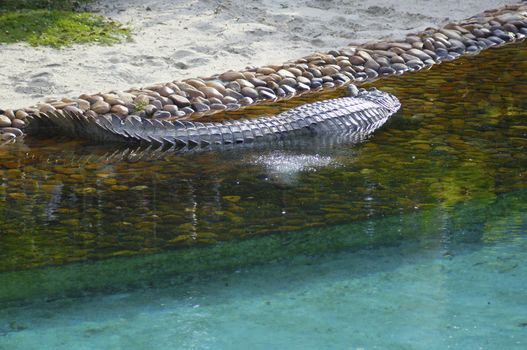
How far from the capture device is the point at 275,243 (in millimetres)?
5543

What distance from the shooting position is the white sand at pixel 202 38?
866 centimetres

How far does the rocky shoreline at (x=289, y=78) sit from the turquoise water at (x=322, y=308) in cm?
302

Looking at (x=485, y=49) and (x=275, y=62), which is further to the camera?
(x=485, y=49)

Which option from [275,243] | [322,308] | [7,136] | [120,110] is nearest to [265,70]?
[120,110]

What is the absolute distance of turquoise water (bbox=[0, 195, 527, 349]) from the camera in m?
4.53

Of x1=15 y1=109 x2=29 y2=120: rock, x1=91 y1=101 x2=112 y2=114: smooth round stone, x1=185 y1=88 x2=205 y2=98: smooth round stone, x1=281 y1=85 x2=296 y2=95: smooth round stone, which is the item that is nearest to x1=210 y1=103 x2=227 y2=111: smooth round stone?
x1=185 y1=88 x2=205 y2=98: smooth round stone

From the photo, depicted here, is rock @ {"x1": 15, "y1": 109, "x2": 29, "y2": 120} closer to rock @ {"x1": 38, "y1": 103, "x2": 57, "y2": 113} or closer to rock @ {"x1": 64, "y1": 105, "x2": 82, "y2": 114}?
rock @ {"x1": 38, "y1": 103, "x2": 57, "y2": 113}

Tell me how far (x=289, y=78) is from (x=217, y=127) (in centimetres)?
157

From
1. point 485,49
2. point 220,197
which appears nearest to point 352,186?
point 220,197

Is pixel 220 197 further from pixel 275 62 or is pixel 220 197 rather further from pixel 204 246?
pixel 275 62

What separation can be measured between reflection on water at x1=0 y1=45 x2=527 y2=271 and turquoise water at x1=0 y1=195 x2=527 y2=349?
497 mm

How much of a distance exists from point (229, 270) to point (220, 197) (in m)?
1.14

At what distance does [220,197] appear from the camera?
630 cm

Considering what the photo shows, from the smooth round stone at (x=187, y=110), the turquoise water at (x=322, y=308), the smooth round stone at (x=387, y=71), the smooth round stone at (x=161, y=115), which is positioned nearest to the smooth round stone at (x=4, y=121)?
the smooth round stone at (x=161, y=115)
